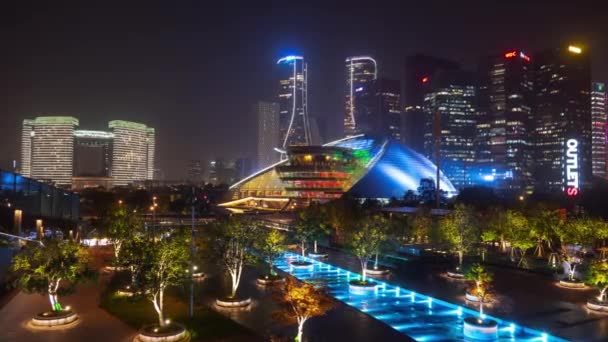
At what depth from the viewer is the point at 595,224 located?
37.5 meters

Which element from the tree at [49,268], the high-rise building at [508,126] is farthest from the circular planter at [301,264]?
the high-rise building at [508,126]

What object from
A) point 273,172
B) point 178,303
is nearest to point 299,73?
point 273,172

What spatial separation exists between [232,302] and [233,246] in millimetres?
3648

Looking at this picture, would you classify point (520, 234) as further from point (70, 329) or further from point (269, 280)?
point (70, 329)

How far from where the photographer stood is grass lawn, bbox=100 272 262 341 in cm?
2094

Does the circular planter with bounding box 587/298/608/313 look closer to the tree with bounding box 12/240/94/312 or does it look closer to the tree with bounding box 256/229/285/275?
the tree with bounding box 256/229/285/275

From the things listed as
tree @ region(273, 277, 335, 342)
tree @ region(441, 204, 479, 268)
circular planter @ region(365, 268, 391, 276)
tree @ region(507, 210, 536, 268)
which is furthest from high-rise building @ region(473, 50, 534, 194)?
tree @ region(273, 277, 335, 342)

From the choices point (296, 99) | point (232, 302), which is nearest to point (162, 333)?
point (232, 302)

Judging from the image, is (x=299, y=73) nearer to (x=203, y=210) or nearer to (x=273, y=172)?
(x=273, y=172)

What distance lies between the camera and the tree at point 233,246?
2823 cm

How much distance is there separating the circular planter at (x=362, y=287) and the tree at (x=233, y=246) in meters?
6.48

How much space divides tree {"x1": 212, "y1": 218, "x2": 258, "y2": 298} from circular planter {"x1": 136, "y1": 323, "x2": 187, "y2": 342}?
21.1 feet

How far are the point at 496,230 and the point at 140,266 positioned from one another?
30693 millimetres

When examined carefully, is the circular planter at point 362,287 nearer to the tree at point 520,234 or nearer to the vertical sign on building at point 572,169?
the tree at point 520,234
